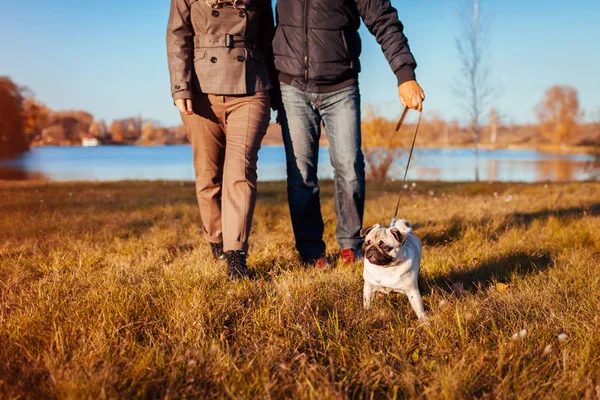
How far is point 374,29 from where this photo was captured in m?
3.53

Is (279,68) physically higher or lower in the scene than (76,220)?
higher

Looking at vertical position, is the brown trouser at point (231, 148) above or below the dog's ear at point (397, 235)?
above

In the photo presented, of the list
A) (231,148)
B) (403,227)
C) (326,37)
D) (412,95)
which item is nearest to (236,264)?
(231,148)

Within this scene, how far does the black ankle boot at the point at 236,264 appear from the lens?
9.96 ft

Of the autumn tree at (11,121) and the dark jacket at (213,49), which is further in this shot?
the autumn tree at (11,121)

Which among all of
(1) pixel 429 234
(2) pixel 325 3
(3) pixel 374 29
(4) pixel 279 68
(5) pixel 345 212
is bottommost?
(1) pixel 429 234

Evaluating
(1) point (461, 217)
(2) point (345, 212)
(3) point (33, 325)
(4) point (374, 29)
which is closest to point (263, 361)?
(3) point (33, 325)

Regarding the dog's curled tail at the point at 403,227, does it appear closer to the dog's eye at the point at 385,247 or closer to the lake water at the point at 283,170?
the dog's eye at the point at 385,247

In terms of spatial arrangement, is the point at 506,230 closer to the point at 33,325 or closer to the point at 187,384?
the point at 187,384

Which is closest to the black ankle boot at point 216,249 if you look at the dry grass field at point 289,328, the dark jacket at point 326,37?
the dry grass field at point 289,328

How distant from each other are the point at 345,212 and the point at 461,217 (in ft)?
6.96

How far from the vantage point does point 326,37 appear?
11.5ft

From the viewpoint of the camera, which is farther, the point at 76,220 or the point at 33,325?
the point at 76,220

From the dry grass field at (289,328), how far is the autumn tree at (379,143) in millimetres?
11856
